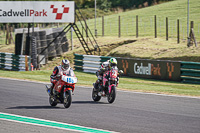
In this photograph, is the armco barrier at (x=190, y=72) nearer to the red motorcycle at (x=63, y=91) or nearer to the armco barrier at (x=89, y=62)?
the armco barrier at (x=89, y=62)

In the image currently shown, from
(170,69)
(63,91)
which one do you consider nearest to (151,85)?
(170,69)

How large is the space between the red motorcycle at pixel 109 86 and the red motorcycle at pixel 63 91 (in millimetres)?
1832

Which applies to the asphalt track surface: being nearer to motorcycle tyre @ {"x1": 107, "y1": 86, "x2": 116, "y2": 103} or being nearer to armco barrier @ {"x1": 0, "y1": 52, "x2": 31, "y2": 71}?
motorcycle tyre @ {"x1": 107, "y1": 86, "x2": 116, "y2": 103}

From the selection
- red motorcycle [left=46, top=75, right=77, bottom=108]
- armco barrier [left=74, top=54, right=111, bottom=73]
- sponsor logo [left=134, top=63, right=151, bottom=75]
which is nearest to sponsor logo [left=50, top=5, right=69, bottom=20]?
armco barrier [left=74, top=54, right=111, bottom=73]

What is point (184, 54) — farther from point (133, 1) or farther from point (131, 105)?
point (133, 1)

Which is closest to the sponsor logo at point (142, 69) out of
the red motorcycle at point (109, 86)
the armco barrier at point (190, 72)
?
the armco barrier at point (190, 72)

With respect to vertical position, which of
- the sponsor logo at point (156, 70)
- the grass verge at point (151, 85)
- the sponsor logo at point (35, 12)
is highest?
the sponsor logo at point (35, 12)

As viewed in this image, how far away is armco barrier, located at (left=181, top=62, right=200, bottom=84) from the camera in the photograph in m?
22.2

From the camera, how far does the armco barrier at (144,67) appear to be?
2327 centimetres

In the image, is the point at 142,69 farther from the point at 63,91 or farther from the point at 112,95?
the point at 63,91

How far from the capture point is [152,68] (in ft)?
79.9

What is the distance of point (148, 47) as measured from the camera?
114 feet

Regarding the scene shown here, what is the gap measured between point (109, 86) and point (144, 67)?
11192 mm

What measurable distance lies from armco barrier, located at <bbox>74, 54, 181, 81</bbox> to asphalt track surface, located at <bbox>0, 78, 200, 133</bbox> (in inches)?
256
